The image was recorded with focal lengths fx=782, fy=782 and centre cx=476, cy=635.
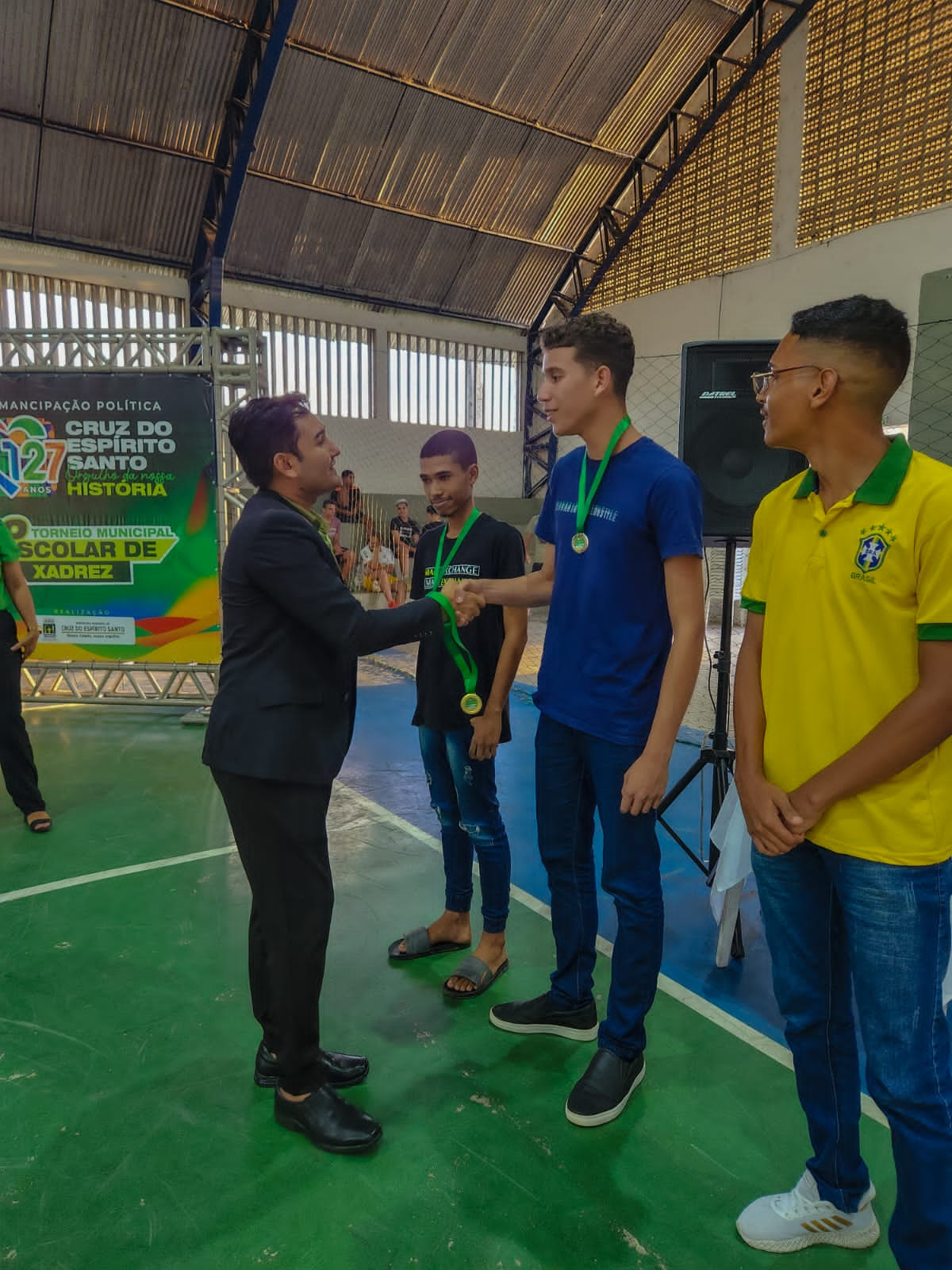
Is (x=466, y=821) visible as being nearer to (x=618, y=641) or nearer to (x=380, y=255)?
(x=618, y=641)

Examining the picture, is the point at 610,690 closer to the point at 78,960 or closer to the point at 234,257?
the point at 78,960

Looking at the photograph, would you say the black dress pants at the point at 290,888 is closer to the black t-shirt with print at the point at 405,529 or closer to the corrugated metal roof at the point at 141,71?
the black t-shirt with print at the point at 405,529

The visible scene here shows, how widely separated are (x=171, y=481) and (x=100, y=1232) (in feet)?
17.0

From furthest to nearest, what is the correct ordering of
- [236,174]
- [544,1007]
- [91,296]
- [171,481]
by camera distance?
[91,296], [236,174], [171,481], [544,1007]

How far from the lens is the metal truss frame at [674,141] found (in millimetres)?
11430

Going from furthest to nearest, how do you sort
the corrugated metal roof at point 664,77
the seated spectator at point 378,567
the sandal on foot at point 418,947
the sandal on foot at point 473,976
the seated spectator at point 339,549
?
the seated spectator at point 378,567 → the corrugated metal roof at point 664,77 → the seated spectator at point 339,549 → the sandal on foot at point 418,947 → the sandal on foot at point 473,976

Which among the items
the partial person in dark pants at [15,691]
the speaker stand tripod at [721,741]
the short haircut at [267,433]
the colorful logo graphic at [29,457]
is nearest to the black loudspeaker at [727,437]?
the speaker stand tripod at [721,741]

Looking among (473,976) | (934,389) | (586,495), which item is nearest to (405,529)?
(934,389)

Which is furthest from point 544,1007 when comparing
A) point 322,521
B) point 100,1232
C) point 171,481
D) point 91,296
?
point 91,296

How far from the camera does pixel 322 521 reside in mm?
2051

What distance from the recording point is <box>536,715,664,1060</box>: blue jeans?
2.03 metres

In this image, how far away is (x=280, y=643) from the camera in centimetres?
183

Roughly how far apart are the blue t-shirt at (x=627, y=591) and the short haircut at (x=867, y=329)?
56cm

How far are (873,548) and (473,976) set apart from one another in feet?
6.55
